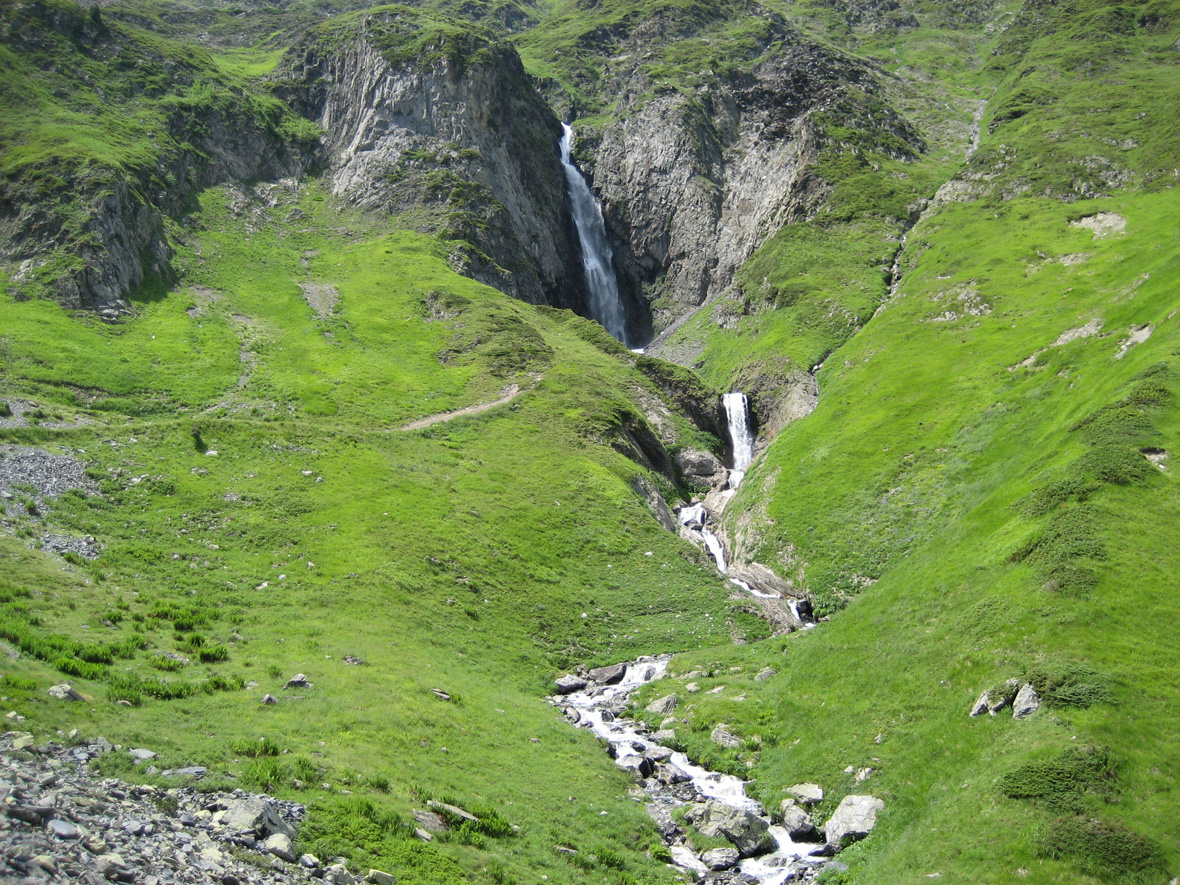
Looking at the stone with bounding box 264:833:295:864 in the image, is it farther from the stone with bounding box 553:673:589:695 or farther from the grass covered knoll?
the stone with bounding box 553:673:589:695

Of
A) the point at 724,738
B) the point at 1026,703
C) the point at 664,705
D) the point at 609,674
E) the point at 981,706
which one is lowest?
the point at 609,674

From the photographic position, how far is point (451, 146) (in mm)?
139250

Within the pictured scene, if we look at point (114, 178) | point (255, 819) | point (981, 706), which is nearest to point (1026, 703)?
point (981, 706)

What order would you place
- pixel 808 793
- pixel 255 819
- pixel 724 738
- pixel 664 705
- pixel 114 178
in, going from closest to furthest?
pixel 255 819
pixel 808 793
pixel 724 738
pixel 664 705
pixel 114 178

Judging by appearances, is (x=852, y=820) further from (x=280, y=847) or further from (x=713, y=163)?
(x=713, y=163)

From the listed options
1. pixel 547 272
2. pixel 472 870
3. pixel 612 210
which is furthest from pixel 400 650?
pixel 612 210

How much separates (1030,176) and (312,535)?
421 feet

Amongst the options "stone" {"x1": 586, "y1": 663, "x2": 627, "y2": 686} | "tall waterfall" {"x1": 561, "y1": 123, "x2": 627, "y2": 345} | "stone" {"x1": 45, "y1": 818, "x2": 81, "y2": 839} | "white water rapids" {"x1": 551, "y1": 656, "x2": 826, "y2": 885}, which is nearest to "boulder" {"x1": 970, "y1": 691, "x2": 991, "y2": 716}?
"white water rapids" {"x1": 551, "y1": 656, "x2": 826, "y2": 885}

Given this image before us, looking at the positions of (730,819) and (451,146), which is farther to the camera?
(451,146)

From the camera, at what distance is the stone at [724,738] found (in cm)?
3212

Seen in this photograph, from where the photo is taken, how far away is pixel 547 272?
142625 millimetres

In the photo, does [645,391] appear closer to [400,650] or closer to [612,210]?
[400,650]

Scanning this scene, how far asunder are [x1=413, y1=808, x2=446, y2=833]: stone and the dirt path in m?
51.7

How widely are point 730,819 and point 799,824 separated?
250 cm
